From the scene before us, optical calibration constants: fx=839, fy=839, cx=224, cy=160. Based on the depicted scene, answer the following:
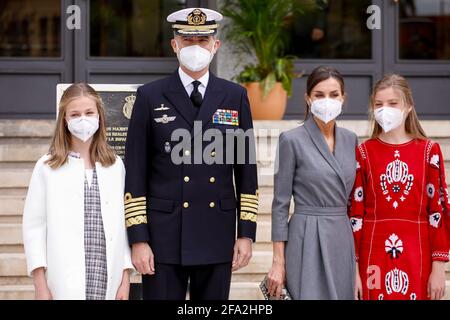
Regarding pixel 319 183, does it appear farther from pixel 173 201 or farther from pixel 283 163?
pixel 173 201

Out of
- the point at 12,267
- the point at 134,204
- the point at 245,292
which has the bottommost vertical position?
the point at 245,292

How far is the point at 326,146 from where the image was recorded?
4.22m

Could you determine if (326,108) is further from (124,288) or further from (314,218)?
(124,288)

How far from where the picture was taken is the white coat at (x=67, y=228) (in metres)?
3.96

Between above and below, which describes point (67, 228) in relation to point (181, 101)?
below

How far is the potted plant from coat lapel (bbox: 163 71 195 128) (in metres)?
4.06

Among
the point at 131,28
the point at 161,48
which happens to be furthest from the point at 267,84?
the point at 131,28

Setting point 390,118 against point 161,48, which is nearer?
point 390,118

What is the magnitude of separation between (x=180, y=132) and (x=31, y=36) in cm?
567

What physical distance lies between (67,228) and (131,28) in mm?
5749

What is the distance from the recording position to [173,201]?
4.07 m

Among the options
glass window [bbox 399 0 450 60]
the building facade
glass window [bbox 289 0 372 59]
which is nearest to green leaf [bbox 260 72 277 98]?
the building facade

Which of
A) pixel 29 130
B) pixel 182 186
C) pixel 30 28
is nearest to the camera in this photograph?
pixel 182 186
